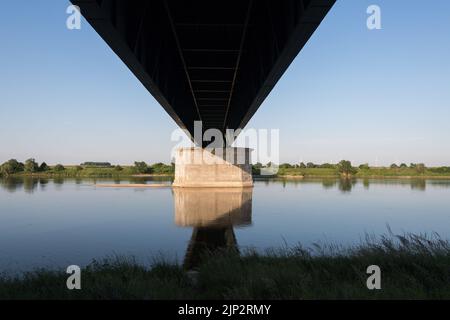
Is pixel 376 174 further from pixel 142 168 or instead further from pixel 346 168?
pixel 142 168

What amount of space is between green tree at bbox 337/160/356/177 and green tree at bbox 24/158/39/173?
Result: 13762 centimetres

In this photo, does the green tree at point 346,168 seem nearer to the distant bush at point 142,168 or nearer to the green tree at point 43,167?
the distant bush at point 142,168

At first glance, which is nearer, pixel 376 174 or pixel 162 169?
pixel 376 174

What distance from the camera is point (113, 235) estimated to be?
26.8 m

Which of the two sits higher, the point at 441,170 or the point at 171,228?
the point at 441,170

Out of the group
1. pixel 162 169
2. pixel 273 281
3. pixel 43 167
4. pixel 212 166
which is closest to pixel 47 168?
pixel 43 167

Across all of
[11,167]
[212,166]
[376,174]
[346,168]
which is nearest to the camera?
[212,166]

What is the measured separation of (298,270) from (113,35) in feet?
27.2

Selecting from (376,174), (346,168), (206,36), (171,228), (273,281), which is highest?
(206,36)

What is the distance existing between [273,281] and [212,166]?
202 ft

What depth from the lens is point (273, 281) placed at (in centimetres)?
783

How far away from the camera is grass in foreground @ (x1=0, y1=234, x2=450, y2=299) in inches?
290
